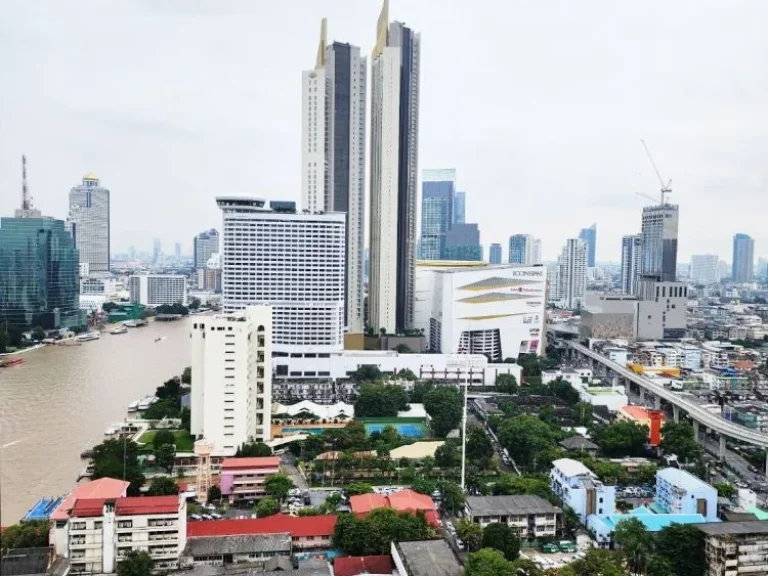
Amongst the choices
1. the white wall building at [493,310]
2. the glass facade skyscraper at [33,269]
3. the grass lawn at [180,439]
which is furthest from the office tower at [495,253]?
the grass lawn at [180,439]

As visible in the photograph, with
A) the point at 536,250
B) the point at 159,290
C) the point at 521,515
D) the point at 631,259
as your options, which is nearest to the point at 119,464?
the point at 521,515

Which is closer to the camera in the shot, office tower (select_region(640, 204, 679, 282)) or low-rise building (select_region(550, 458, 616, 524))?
low-rise building (select_region(550, 458, 616, 524))

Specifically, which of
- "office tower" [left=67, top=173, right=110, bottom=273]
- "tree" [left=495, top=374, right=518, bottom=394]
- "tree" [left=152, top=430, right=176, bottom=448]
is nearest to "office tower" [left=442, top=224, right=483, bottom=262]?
"office tower" [left=67, top=173, right=110, bottom=273]

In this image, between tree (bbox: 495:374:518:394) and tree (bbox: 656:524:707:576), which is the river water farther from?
tree (bbox: 495:374:518:394)

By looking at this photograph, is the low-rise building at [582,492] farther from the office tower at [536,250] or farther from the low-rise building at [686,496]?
the office tower at [536,250]

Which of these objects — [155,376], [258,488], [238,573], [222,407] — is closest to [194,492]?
[258,488]

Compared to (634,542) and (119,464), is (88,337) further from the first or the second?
(634,542)
